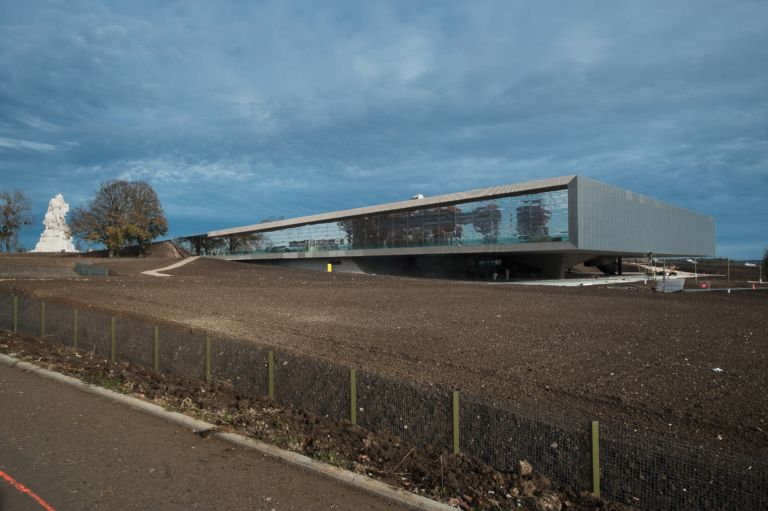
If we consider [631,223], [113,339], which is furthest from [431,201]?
[113,339]

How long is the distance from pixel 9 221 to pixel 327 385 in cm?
10049

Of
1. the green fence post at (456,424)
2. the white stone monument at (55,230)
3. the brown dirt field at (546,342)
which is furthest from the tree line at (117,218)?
the green fence post at (456,424)

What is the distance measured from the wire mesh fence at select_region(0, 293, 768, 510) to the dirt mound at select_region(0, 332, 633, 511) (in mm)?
153

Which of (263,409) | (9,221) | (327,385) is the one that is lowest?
(263,409)

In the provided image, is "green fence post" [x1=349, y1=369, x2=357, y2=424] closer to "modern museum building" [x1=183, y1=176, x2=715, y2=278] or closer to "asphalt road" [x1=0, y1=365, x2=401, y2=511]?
"asphalt road" [x1=0, y1=365, x2=401, y2=511]

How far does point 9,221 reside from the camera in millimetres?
85875

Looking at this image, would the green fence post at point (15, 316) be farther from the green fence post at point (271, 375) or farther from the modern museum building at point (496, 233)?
the modern museum building at point (496, 233)

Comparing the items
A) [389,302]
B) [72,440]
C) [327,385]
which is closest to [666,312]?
[389,302]

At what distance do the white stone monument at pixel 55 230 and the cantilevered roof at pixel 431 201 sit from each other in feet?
174

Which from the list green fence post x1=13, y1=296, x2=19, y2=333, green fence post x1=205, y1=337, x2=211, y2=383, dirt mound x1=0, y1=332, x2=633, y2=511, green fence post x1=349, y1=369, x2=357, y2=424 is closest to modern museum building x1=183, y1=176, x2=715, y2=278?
green fence post x1=13, y1=296, x2=19, y2=333

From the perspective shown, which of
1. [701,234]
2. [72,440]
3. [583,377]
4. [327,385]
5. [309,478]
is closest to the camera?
[309,478]

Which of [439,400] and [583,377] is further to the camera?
[583,377]

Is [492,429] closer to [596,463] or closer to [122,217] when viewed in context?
[596,463]

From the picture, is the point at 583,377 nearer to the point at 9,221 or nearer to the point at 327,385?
the point at 327,385
